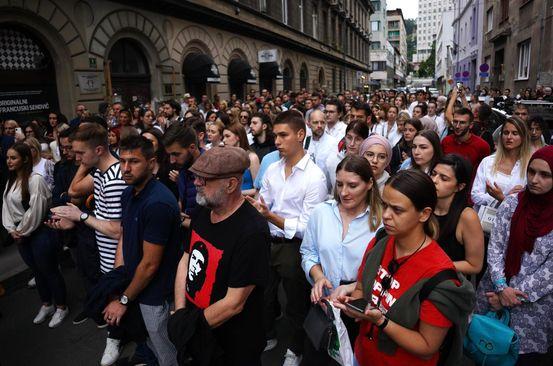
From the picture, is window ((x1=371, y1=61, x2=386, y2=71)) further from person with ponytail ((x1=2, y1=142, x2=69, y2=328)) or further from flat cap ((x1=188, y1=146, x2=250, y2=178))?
flat cap ((x1=188, y1=146, x2=250, y2=178))

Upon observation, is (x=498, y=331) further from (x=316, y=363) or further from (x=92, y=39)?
(x=92, y=39)

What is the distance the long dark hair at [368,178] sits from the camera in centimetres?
264

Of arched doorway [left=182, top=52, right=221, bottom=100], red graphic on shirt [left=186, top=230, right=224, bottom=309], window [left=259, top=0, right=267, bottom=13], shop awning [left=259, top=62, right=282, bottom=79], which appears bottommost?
red graphic on shirt [left=186, top=230, right=224, bottom=309]

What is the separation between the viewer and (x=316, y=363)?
2.78 metres

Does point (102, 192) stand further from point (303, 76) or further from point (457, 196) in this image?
point (303, 76)

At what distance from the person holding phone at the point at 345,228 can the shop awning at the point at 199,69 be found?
1404 cm

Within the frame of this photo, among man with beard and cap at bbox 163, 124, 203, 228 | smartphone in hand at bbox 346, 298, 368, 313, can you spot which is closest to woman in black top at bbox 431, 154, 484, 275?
smartphone in hand at bbox 346, 298, 368, 313

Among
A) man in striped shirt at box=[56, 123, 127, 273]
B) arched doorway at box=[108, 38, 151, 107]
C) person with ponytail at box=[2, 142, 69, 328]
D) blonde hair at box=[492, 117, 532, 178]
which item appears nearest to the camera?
man in striped shirt at box=[56, 123, 127, 273]

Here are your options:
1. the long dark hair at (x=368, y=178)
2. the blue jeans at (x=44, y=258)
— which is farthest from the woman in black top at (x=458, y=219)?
the blue jeans at (x=44, y=258)

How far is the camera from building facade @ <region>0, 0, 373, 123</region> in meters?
10.1

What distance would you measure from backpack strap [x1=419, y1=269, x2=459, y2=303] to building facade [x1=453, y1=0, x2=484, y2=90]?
32156mm

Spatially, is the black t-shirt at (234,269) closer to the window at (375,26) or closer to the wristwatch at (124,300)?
the wristwatch at (124,300)

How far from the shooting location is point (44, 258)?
166 inches

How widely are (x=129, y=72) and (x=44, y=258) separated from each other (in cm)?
1075
